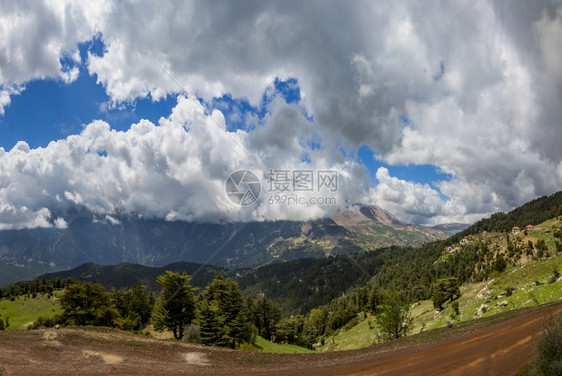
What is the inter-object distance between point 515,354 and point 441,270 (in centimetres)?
16975

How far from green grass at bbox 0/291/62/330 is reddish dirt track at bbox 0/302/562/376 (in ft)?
356

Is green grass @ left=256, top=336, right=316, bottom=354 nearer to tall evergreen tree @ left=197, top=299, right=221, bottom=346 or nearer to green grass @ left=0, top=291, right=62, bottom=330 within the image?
tall evergreen tree @ left=197, top=299, right=221, bottom=346

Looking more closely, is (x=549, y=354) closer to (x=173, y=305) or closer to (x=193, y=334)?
(x=193, y=334)

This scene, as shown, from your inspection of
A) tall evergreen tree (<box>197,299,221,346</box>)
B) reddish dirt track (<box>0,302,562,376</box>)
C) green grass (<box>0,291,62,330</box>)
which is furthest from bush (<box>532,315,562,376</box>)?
green grass (<box>0,291,62,330</box>)

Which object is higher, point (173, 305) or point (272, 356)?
point (173, 305)

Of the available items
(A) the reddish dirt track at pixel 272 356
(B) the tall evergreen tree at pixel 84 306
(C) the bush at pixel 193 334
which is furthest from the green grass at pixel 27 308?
(A) the reddish dirt track at pixel 272 356

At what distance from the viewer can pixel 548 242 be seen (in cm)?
12006

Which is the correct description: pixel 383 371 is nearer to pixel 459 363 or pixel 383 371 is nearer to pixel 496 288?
pixel 459 363

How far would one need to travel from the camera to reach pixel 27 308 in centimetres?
11600

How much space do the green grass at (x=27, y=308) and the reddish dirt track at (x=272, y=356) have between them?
356 feet

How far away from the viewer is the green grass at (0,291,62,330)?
106 meters

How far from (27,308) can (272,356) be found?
142713mm

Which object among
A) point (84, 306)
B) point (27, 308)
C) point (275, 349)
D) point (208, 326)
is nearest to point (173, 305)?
point (208, 326)

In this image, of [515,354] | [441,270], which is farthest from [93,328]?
[441,270]
